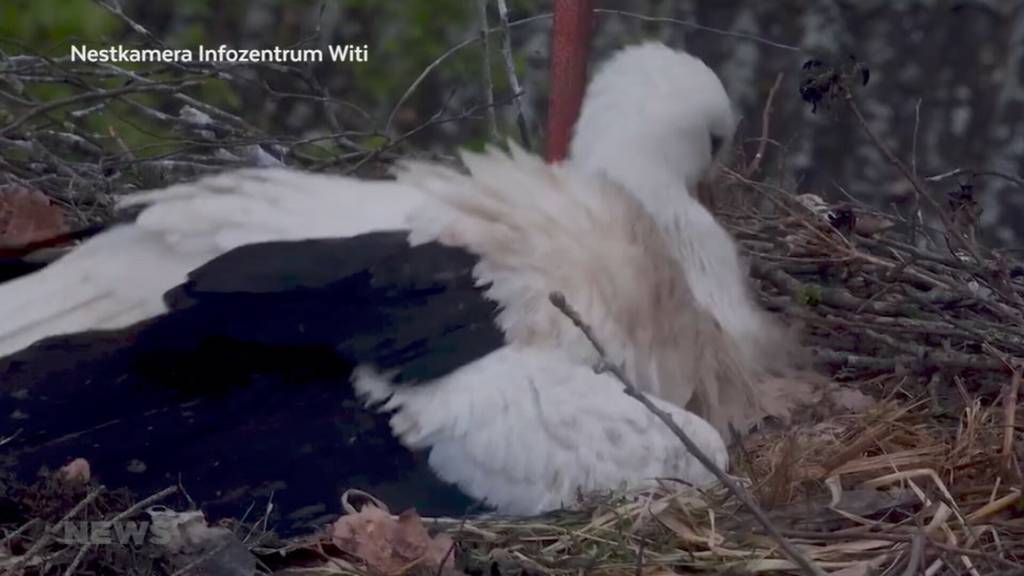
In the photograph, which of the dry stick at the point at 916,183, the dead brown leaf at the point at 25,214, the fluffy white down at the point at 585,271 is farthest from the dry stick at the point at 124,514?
the dry stick at the point at 916,183

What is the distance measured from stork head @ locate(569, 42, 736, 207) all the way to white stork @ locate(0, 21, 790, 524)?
299mm

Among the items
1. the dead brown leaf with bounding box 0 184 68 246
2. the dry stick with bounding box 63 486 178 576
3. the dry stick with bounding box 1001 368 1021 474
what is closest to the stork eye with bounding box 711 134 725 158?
the dry stick with bounding box 1001 368 1021 474

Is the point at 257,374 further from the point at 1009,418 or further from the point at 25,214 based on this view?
the point at 1009,418

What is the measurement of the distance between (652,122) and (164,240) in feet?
2.74

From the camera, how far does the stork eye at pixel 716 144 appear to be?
2.76 meters

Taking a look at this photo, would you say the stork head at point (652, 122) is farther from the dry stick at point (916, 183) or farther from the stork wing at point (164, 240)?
the stork wing at point (164, 240)

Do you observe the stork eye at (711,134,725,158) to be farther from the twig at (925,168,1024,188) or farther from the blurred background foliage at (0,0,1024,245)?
the blurred background foliage at (0,0,1024,245)

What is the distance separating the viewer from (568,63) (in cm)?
283

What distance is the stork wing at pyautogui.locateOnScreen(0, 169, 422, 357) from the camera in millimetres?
2143

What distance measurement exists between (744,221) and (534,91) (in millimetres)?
1959

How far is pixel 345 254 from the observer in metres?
2.14

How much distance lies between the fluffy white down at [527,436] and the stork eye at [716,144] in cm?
76

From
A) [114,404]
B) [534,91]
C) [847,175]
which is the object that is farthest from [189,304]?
[847,175]

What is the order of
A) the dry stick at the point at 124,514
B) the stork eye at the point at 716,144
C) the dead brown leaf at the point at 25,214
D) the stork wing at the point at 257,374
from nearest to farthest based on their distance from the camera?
the dry stick at the point at 124,514 → the stork wing at the point at 257,374 → the dead brown leaf at the point at 25,214 → the stork eye at the point at 716,144
